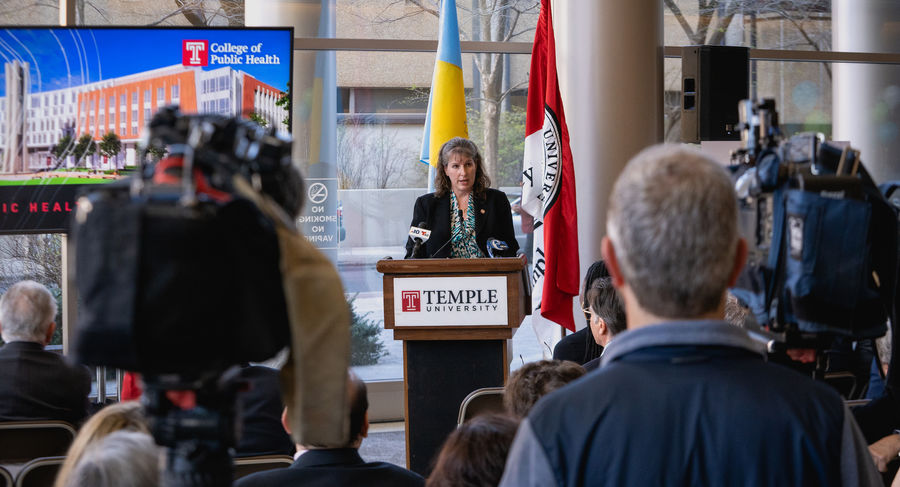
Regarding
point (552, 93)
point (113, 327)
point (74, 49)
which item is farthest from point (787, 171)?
point (74, 49)

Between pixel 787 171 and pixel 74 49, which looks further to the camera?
pixel 74 49

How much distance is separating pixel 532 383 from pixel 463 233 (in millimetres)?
2312

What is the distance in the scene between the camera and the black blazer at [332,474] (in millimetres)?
2188

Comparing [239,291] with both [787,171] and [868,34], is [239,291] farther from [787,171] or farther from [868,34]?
[868,34]

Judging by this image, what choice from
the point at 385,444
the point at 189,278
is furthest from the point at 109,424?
the point at 385,444

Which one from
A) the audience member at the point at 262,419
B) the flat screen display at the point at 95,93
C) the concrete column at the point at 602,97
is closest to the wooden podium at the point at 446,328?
the audience member at the point at 262,419

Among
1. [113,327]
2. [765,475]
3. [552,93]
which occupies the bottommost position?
[765,475]

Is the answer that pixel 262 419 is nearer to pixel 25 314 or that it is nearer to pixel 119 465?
pixel 25 314

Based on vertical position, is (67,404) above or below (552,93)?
below

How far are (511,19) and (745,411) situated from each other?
5.98 metres

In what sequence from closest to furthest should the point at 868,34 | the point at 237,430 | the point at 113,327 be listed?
1. the point at 113,327
2. the point at 237,430
3. the point at 868,34

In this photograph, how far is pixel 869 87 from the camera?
776 centimetres

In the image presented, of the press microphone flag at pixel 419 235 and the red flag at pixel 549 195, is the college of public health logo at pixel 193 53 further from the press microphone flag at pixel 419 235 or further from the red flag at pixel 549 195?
the red flag at pixel 549 195

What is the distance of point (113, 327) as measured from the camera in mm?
1020
